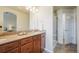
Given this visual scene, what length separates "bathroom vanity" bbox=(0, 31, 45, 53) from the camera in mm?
1317

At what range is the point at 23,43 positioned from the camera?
5.49ft

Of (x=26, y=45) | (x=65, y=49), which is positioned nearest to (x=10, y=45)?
(x=26, y=45)

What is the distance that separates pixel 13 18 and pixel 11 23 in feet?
0.27

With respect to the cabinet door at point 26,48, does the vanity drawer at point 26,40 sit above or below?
above

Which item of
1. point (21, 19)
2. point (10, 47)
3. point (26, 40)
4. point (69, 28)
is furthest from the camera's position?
point (69, 28)

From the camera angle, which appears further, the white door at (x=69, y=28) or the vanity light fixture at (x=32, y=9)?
the white door at (x=69, y=28)

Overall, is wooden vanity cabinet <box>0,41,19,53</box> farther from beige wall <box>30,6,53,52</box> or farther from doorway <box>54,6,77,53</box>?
doorway <box>54,6,77,53</box>

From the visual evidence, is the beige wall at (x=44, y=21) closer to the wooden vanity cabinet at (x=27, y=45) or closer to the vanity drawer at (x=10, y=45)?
the wooden vanity cabinet at (x=27, y=45)

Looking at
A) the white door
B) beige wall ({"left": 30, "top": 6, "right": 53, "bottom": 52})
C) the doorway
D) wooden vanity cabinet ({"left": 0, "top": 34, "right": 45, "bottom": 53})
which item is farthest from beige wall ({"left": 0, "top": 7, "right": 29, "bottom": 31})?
the white door

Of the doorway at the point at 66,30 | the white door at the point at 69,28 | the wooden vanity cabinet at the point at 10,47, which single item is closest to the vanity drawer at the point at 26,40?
the wooden vanity cabinet at the point at 10,47

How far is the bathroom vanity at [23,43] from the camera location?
132 cm

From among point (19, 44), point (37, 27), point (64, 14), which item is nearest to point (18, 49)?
point (19, 44)

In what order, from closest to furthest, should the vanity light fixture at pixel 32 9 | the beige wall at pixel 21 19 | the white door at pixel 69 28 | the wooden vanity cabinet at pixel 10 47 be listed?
the wooden vanity cabinet at pixel 10 47
the beige wall at pixel 21 19
the vanity light fixture at pixel 32 9
the white door at pixel 69 28

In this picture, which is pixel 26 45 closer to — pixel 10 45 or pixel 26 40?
pixel 26 40
